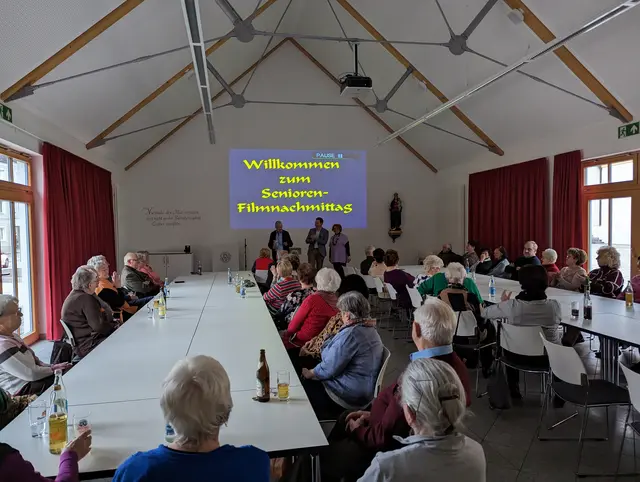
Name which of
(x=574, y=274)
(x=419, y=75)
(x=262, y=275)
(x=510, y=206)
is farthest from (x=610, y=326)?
(x=419, y=75)

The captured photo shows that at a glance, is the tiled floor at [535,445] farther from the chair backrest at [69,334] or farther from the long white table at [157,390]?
the chair backrest at [69,334]

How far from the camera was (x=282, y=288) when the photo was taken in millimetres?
4574

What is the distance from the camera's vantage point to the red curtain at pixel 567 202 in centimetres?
735

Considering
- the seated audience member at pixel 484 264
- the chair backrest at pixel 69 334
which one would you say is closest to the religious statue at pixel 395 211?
the seated audience member at pixel 484 264

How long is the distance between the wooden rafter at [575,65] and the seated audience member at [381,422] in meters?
4.84

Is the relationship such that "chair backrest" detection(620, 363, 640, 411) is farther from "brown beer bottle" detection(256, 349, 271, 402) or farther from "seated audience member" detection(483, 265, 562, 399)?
"brown beer bottle" detection(256, 349, 271, 402)

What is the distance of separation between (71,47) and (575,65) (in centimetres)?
613

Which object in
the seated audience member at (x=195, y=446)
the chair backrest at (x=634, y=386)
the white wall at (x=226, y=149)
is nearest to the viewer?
the seated audience member at (x=195, y=446)

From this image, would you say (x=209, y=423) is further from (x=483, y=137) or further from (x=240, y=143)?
(x=240, y=143)

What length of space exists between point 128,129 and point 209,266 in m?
3.80

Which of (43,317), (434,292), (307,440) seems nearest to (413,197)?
(434,292)

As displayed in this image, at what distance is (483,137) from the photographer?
9.05 metres

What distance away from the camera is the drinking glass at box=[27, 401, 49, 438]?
1729 millimetres

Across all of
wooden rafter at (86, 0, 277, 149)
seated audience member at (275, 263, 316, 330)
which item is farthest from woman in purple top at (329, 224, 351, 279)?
seated audience member at (275, 263, 316, 330)
